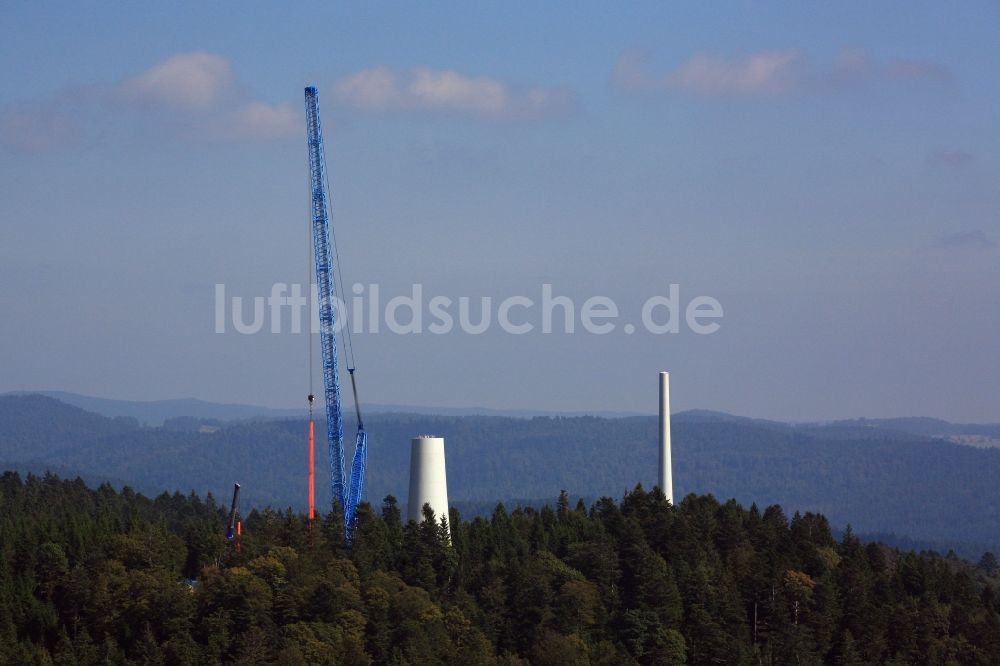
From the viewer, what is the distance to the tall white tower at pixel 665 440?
135 meters

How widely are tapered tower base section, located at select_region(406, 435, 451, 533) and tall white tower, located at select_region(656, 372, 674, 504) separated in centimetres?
2749

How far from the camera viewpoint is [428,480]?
364 feet

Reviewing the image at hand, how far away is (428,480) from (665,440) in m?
35.1

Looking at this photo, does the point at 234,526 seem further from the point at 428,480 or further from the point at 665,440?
the point at 665,440

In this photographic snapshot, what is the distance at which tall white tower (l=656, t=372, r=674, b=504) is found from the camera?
134625 millimetres

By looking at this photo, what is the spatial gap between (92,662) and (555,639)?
88.6 feet

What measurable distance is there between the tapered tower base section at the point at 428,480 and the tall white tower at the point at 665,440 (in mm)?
27487

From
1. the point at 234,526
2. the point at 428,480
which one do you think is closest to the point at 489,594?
the point at 428,480

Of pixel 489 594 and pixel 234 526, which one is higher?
pixel 234 526

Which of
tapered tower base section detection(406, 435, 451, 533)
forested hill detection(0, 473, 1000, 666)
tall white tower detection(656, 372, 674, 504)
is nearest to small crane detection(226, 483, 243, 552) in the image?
forested hill detection(0, 473, 1000, 666)

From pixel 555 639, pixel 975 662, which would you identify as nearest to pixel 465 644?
pixel 555 639

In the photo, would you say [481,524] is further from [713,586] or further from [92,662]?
[92,662]

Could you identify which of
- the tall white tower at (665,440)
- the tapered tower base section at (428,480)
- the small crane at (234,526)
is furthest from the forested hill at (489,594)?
the tall white tower at (665,440)

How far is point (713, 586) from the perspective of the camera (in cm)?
10762
